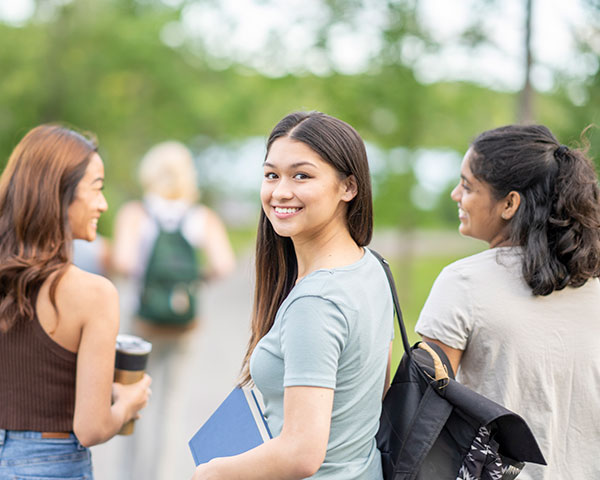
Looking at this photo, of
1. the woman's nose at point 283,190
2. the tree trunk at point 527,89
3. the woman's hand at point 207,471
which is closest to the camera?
the woman's hand at point 207,471

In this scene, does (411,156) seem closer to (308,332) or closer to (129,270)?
(129,270)

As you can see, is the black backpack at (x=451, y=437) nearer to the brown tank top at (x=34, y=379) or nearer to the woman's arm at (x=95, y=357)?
the woman's arm at (x=95, y=357)

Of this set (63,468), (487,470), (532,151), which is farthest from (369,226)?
(63,468)

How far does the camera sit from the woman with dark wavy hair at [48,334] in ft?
7.02

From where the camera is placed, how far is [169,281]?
4488 mm

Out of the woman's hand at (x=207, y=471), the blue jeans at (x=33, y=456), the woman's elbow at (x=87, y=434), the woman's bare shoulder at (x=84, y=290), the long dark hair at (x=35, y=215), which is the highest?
the long dark hair at (x=35, y=215)

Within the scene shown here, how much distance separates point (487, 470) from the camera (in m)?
1.82

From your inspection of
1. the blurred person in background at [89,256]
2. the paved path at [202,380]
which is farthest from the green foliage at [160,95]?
the blurred person in background at [89,256]

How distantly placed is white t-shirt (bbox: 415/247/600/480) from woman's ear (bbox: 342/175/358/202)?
0.42 meters

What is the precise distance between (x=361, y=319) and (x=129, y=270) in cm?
312

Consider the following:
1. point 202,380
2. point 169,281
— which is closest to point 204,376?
point 202,380

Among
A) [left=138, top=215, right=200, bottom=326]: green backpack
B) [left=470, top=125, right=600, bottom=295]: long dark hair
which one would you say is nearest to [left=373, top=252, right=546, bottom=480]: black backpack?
[left=470, top=125, right=600, bottom=295]: long dark hair

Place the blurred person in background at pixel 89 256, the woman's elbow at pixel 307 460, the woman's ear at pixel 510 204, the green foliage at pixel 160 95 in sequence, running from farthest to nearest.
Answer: the green foliage at pixel 160 95, the blurred person in background at pixel 89 256, the woman's ear at pixel 510 204, the woman's elbow at pixel 307 460

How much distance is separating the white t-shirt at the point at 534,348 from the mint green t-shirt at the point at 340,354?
29cm
